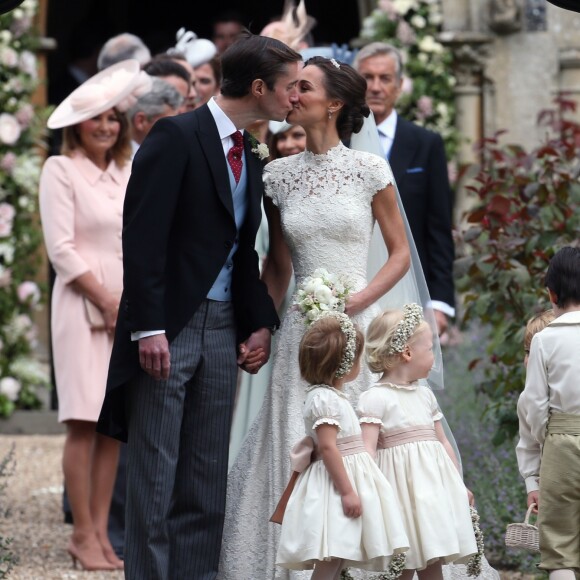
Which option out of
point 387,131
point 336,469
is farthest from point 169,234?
point 387,131

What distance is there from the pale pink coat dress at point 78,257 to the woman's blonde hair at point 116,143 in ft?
0.35

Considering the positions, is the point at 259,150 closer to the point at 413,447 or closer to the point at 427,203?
the point at 413,447

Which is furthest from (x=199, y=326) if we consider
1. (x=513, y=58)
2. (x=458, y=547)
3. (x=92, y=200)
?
(x=513, y=58)

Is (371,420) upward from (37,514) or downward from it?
upward

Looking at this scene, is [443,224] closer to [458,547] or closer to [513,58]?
[458,547]

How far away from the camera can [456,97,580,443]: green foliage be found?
6.01 m

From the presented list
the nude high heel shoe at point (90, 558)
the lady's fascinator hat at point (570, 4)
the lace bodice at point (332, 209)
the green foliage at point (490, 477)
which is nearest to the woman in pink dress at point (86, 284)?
the nude high heel shoe at point (90, 558)

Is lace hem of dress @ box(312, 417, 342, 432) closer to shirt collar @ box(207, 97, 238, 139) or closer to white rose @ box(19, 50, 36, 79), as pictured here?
shirt collar @ box(207, 97, 238, 139)

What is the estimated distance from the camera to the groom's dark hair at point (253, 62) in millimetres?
4516

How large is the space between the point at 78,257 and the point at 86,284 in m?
0.12

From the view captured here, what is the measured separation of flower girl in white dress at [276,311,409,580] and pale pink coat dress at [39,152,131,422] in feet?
6.47

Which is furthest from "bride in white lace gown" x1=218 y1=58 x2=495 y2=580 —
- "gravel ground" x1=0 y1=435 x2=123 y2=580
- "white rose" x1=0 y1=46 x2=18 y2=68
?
"white rose" x1=0 y1=46 x2=18 y2=68

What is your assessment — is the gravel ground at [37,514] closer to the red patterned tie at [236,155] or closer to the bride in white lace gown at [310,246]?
the bride in white lace gown at [310,246]

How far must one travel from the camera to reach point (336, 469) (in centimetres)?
412
